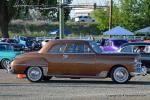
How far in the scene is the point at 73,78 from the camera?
18.9 meters

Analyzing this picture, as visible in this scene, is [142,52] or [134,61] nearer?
[134,61]

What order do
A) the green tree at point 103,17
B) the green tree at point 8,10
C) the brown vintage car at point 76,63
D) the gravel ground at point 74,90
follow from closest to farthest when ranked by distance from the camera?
the gravel ground at point 74,90, the brown vintage car at point 76,63, the green tree at point 8,10, the green tree at point 103,17

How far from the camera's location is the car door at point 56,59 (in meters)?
18.3

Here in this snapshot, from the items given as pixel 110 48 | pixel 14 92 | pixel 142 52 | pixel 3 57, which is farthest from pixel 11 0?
pixel 14 92

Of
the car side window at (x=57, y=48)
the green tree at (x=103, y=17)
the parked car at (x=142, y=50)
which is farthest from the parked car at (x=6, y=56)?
the green tree at (x=103, y=17)

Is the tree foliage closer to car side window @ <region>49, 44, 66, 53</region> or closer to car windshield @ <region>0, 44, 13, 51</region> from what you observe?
car windshield @ <region>0, 44, 13, 51</region>

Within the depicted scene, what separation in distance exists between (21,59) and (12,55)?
858 cm

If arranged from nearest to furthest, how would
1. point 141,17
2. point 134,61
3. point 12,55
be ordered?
1. point 134,61
2. point 12,55
3. point 141,17

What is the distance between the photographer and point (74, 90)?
1563cm

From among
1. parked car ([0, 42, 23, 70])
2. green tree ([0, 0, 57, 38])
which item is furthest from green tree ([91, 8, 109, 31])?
parked car ([0, 42, 23, 70])

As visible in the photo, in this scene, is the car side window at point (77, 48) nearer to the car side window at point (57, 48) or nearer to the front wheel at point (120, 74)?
the car side window at point (57, 48)

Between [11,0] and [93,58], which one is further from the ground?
[11,0]

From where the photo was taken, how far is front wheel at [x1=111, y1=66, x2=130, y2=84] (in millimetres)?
18203

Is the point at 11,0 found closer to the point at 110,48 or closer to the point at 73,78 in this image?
the point at 110,48
